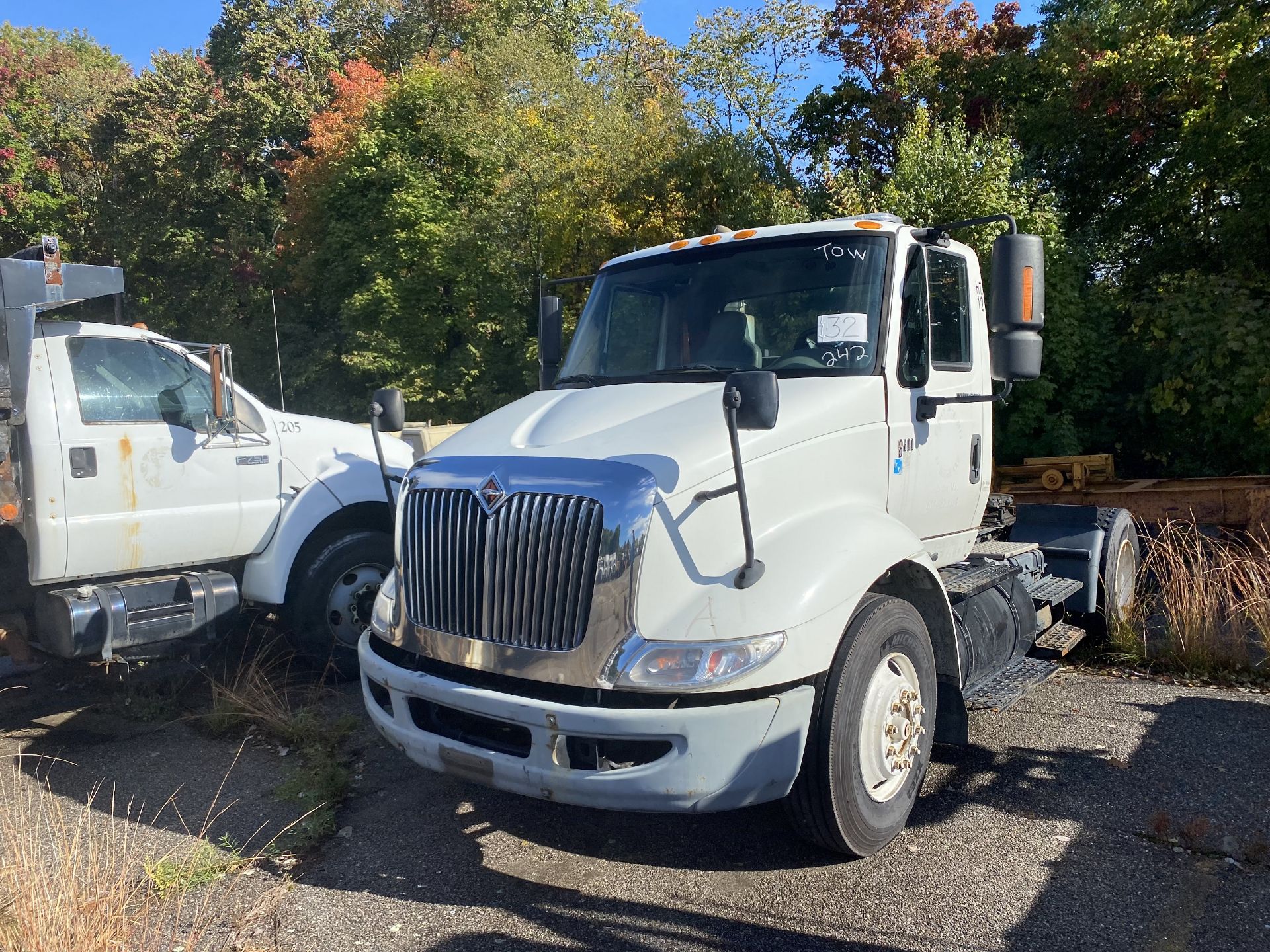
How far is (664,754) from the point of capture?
11.1 ft

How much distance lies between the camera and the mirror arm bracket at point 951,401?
183 inches

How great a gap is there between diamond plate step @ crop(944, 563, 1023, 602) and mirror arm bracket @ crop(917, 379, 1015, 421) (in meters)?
0.80

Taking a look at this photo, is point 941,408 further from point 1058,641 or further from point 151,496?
point 151,496

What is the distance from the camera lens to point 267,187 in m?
31.2

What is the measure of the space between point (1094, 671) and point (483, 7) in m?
31.0

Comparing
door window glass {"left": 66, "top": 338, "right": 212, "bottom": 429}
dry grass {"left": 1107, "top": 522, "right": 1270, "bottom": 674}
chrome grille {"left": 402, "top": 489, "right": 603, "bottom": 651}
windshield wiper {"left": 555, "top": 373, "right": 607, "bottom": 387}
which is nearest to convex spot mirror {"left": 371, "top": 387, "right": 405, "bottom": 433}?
windshield wiper {"left": 555, "top": 373, "right": 607, "bottom": 387}

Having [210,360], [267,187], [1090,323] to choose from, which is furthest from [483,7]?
[210,360]

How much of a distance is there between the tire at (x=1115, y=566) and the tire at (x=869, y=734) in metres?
3.20

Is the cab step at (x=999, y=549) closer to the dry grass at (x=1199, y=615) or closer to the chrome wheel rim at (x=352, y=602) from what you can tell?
the dry grass at (x=1199, y=615)

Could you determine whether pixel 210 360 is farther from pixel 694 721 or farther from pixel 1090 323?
pixel 1090 323

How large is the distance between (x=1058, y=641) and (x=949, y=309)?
238cm

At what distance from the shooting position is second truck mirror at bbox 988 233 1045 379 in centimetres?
439

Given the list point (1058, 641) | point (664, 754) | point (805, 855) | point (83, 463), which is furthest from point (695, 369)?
point (83, 463)

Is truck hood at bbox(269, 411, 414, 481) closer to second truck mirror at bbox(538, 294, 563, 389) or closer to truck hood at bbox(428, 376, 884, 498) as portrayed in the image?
second truck mirror at bbox(538, 294, 563, 389)
